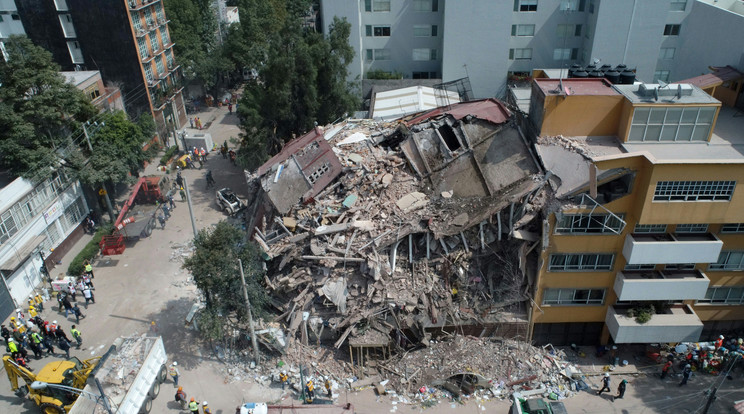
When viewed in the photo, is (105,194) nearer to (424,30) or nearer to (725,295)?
(424,30)

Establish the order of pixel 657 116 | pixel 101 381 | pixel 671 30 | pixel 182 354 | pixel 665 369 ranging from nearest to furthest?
pixel 101 381 → pixel 657 116 → pixel 665 369 → pixel 182 354 → pixel 671 30

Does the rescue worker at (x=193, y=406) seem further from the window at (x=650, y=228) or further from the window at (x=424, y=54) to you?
the window at (x=424, y=54)

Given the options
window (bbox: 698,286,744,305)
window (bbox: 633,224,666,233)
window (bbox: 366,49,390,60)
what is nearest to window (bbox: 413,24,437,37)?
window (bbox: 366,49,390,60)

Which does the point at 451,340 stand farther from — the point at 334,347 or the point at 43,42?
the point at 43,42

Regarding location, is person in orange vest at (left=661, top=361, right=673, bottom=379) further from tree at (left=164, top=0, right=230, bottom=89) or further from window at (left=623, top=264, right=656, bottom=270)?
tree at (left=164, top=0, right=230, bottom=89)

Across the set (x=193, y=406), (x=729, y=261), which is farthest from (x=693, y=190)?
(x=193, y=406)
